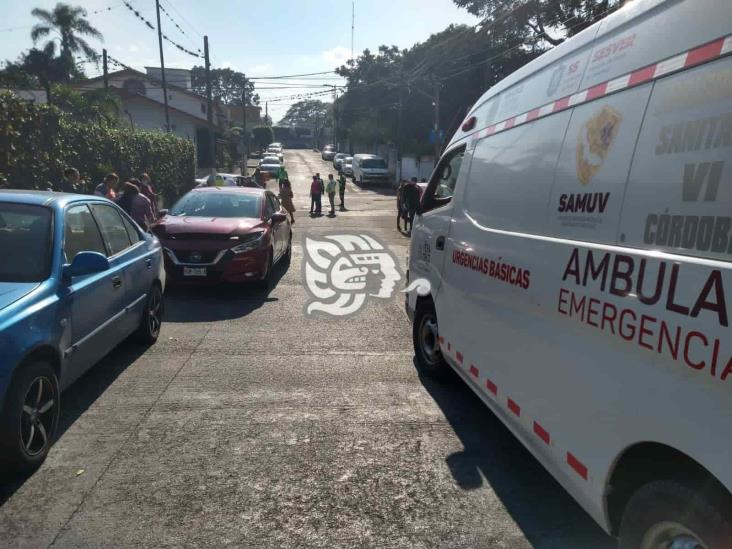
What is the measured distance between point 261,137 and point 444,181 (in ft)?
285

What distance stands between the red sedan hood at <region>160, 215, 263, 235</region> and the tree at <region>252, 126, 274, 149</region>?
82.1 m

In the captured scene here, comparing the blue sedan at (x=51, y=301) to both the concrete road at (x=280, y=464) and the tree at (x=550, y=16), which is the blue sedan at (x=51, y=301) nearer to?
the concrete road at (x=280, y=464)

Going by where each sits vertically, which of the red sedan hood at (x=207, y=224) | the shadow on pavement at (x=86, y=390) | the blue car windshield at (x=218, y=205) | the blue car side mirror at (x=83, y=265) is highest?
the blue car side mirror at (x=83, y=265)

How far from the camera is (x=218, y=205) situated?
372 inches

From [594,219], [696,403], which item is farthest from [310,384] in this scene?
[696,403]

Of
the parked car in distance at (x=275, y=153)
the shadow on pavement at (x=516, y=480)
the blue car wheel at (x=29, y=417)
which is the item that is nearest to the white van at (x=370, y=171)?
the parked car in distance at (x=275, y=153)

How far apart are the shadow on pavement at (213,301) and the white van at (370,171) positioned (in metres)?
29.5

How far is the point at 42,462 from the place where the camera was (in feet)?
11.8

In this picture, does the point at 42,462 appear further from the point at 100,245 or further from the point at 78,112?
the point at 78,112

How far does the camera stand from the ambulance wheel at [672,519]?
5.94 feet

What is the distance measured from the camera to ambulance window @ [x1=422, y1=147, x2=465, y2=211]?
4750mm

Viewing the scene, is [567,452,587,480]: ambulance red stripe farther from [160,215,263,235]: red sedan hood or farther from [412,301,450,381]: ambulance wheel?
[160,215,263,235]: red sedan hood

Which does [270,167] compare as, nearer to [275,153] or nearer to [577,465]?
[275,153]

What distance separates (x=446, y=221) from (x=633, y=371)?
2.62 metres
